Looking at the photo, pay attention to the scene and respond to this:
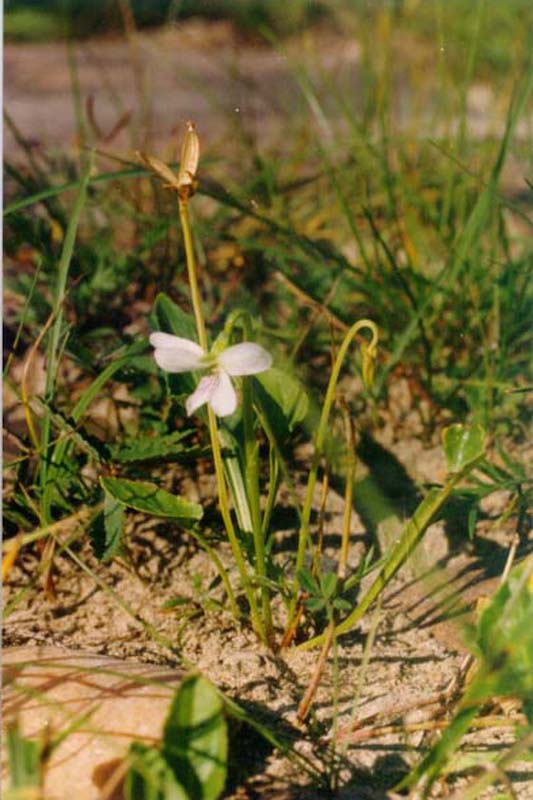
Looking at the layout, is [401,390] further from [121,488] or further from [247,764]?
[247,764]

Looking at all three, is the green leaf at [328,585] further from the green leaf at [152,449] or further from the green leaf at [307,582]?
the green leaf at [152,449]

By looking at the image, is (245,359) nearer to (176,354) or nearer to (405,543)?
(176,354)

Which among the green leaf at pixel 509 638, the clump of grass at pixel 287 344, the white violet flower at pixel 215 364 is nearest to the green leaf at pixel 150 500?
the clump of grass at pixel 287 344

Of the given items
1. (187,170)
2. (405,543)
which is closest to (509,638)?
(405,543)

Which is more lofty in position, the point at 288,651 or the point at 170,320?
the point at 170,320

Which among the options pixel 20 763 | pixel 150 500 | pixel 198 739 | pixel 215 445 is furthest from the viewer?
pixel 150 500

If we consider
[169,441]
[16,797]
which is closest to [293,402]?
[169,441]
